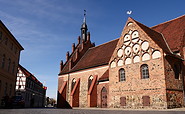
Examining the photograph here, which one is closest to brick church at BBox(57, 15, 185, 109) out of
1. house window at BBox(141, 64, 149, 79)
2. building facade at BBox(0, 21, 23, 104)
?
house window at BBox(141, 64, 149, 79)

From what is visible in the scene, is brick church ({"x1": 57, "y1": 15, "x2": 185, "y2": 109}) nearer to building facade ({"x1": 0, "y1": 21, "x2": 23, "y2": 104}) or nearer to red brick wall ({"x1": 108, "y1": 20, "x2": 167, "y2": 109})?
red brick wall ({"x1": 108, "y1": 20, "x2": 167, "y2": 109})

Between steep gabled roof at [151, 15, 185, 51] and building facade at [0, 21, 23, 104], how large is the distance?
21.4 metres

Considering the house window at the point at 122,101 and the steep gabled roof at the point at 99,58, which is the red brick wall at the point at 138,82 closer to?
the house window at the point at 122,101

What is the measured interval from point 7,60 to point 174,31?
23.4 metres

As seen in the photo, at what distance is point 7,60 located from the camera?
26.4 m

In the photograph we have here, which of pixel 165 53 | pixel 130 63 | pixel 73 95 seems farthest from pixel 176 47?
pixel 73 95

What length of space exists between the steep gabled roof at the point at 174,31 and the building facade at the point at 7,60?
2137 centimetres

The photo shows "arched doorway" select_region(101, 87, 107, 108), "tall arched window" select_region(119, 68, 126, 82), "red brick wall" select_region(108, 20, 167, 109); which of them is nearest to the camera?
"red brick wall" select_region(108, 20, 167, 109)

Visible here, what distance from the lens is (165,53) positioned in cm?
1820

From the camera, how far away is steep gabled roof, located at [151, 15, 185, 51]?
65.9 feet

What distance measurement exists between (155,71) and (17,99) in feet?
56.3

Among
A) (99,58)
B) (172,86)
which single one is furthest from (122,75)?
(99,58)

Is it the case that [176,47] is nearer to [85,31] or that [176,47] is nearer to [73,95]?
[73,95]

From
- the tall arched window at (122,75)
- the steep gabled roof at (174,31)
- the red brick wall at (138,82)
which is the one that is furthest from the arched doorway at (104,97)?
the steep gabled roof at (174,31)
